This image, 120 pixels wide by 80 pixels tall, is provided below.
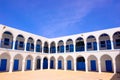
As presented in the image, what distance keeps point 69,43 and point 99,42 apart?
7420 millimetres

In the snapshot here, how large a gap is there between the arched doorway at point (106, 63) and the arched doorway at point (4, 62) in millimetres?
19052

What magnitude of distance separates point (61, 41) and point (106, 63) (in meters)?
12.1

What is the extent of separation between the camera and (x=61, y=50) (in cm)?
2898

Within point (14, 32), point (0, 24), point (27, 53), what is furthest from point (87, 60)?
point (0, 24)

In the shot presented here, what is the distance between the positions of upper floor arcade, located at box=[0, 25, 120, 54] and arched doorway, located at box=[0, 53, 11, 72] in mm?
1764

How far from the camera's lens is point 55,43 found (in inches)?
1156

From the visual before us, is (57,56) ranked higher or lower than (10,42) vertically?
lower

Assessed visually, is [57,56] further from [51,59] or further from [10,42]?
[10,42]

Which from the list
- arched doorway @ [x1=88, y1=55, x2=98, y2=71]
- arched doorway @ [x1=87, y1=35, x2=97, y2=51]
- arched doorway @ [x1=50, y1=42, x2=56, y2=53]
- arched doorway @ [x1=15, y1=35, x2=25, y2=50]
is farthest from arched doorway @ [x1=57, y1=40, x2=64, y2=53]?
arched doorway @ [x1=15, y1=35, x2=25, y2=50]

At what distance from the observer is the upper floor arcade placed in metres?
21.1

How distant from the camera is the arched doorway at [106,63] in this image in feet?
73.1

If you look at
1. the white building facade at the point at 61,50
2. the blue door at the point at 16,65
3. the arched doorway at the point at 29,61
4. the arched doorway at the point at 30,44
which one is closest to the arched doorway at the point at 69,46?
the white building facade at the point at 61,50

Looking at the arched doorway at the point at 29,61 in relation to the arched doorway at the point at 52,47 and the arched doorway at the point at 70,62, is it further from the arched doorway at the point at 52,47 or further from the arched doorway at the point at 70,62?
the arched doorway at the point at 70,62

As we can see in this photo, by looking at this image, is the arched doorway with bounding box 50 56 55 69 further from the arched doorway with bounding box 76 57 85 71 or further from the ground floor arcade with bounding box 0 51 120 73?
the arched doorway with bounding box 76 57 85 71
